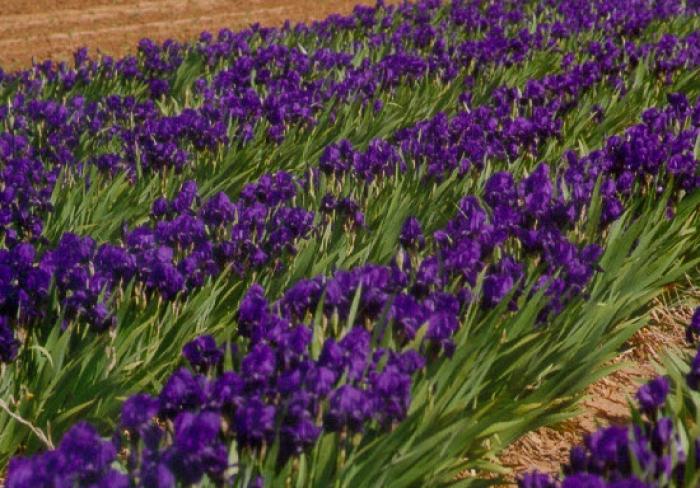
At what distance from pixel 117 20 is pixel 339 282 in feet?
43.9


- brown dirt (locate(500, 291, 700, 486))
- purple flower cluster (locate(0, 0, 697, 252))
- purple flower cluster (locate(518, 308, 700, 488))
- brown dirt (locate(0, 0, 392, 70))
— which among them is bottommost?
brown dirt (locate(0, 0, 392, 70))

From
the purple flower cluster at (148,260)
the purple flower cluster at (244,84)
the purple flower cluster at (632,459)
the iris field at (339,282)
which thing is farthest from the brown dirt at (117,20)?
the purple flower cluster at (632,459)

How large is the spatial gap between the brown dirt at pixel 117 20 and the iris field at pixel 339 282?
6.96 meters

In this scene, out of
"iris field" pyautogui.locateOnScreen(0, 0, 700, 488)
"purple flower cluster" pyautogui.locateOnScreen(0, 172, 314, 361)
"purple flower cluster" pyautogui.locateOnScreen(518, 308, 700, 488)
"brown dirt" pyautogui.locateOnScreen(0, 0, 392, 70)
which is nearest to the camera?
"purple flower cluster" pyautogui.locateOnScreen(518, 308, 700, 488)

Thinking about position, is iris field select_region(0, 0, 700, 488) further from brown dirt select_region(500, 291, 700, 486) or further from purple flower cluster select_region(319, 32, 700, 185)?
brown dirt select_region(500, 291, 700, 486)

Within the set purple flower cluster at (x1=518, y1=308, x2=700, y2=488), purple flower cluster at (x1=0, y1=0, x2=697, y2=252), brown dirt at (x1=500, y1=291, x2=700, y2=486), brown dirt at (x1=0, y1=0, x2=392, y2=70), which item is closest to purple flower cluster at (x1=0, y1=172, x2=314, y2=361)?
purple flower cluster at (x1=0, y1=0, x2=697, y2=252)

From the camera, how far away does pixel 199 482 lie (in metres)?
2.12

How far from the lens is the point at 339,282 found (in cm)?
296

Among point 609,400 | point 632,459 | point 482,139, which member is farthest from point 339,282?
point 482,139

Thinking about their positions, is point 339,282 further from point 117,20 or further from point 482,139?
point 117,20

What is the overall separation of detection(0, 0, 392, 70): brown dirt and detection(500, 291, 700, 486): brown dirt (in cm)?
1007

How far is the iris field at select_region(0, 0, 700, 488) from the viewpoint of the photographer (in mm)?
2334

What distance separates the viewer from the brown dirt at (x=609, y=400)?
3.22 m

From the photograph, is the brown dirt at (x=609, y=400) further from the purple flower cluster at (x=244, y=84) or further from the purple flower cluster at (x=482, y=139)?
the purple flower cluster at (x=244, y=84)
